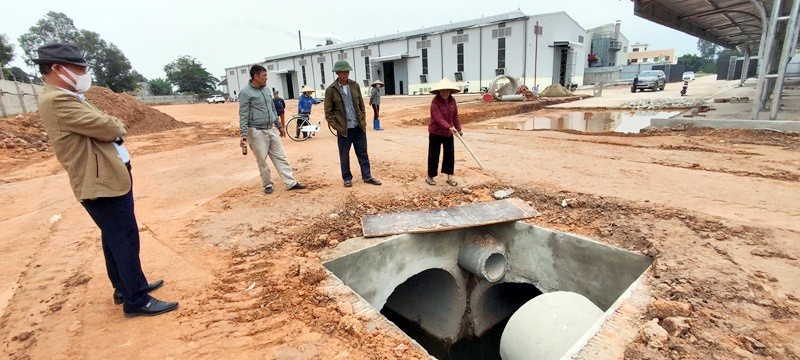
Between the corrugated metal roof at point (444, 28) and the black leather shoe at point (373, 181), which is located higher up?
the corrugated metal roof at point (444, 28)

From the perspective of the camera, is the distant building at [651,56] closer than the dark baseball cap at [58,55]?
No

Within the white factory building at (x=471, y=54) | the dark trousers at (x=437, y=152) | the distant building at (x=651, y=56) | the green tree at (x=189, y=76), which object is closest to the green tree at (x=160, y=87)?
the green tree at (x=189, y=76)

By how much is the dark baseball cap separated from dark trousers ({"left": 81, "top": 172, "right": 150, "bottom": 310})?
→ 85cm

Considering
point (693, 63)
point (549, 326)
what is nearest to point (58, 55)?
point (549, 326)

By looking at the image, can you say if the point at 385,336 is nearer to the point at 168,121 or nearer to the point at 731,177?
the point at 731,177

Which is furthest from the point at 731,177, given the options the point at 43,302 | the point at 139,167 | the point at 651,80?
the point at 651,80

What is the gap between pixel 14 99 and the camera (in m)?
14.0

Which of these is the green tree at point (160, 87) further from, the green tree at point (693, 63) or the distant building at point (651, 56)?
the green tree at point (693, 63)

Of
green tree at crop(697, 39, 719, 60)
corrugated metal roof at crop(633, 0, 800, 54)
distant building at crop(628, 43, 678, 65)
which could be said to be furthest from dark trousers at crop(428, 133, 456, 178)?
green tree at crop(697, 39, 719, 60)

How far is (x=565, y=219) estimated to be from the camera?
4.51 m

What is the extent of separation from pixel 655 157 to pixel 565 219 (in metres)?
3.64

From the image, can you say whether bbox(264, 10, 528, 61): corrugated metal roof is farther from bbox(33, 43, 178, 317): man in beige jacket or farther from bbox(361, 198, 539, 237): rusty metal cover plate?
bbox(33, 43, 178, 317): man in beige jacket

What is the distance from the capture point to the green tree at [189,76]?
59.6 meters

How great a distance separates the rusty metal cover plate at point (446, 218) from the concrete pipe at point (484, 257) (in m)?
0.36
